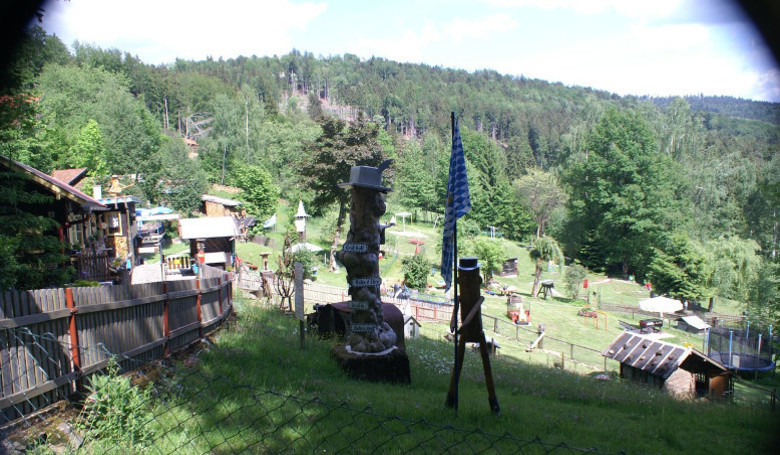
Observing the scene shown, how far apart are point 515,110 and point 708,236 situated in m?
94.5

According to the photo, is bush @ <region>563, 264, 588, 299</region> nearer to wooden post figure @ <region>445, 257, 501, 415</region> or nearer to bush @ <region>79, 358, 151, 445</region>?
wooden post figure @ <region>445, 257, 501, 415</region>

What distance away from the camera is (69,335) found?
5.43 metres

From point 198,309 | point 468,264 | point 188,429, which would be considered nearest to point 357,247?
point 468,264

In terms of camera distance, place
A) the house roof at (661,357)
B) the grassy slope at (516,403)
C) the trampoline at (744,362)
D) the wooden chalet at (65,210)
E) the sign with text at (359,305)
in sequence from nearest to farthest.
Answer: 1. the grassy slope at (516,403)
2. the sign with text at (359,305)
3. the house roof at (661,357)
4. the wooden chalet at (65,210)
5. the trampoline at (744,362)

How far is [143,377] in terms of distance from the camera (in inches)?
254

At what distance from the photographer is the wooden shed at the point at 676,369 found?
1563 cm

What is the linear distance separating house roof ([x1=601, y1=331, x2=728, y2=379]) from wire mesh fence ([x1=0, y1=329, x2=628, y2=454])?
12.7m

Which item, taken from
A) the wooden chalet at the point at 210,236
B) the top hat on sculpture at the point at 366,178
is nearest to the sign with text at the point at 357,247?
the top hat on sculpture at the point at 366,178

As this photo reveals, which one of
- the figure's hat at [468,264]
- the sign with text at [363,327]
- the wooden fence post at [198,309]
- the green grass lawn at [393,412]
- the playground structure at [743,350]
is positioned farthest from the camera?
the playground structure at [743,350]

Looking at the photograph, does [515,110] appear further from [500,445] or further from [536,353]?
[500,445]

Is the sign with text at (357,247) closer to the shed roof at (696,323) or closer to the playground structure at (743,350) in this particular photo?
the playground structure at (743,350)

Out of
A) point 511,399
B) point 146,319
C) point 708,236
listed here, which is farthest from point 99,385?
point 708,236

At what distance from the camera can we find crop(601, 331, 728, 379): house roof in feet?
51.2

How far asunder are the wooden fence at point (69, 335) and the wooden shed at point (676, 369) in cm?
1475
